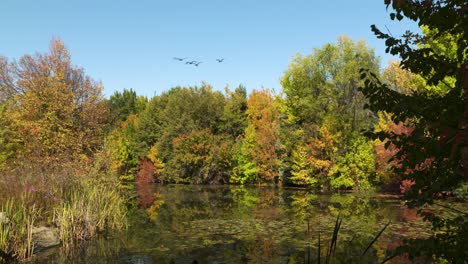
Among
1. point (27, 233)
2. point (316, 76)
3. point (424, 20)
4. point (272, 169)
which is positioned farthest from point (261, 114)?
point (424, 20)

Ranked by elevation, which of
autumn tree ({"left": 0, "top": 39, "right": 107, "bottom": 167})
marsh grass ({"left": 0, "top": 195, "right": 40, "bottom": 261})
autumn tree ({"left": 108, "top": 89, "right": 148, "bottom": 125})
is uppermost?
autumn tree ({"left": 108, "top": 89, "right": 148, "bottom": 125})

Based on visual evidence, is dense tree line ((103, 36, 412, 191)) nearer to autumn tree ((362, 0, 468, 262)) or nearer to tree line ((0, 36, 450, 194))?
tree line ((0, 36, 450, 194))

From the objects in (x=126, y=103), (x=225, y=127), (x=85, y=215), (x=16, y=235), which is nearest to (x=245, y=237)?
(x=85, y=215)

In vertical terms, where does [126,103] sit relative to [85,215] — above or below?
above

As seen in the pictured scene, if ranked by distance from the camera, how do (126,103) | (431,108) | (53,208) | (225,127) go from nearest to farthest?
1. (431,108)
2. (53,208)
3. (225,127)
4. (126,103)

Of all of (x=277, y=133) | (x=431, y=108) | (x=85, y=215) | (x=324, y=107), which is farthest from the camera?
(x=277, y=133)

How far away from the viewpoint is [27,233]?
1027cm

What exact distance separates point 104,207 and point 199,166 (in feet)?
119

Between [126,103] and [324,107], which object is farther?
[126,103]

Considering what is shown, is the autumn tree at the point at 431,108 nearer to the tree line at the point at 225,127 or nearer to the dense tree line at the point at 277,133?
the tree line at the point at 225,127

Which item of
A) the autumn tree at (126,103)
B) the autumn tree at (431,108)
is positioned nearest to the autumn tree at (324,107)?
the autumn tree at (431,108)

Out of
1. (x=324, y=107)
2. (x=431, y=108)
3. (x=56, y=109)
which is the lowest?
(x=431, y=108)

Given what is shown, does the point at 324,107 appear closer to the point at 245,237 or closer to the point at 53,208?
the point at 245,237

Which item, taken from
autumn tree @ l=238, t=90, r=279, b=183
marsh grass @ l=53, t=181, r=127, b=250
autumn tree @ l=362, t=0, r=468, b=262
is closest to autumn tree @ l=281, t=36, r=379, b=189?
autumn tree @ l=238, t=90, r=279, b=183
